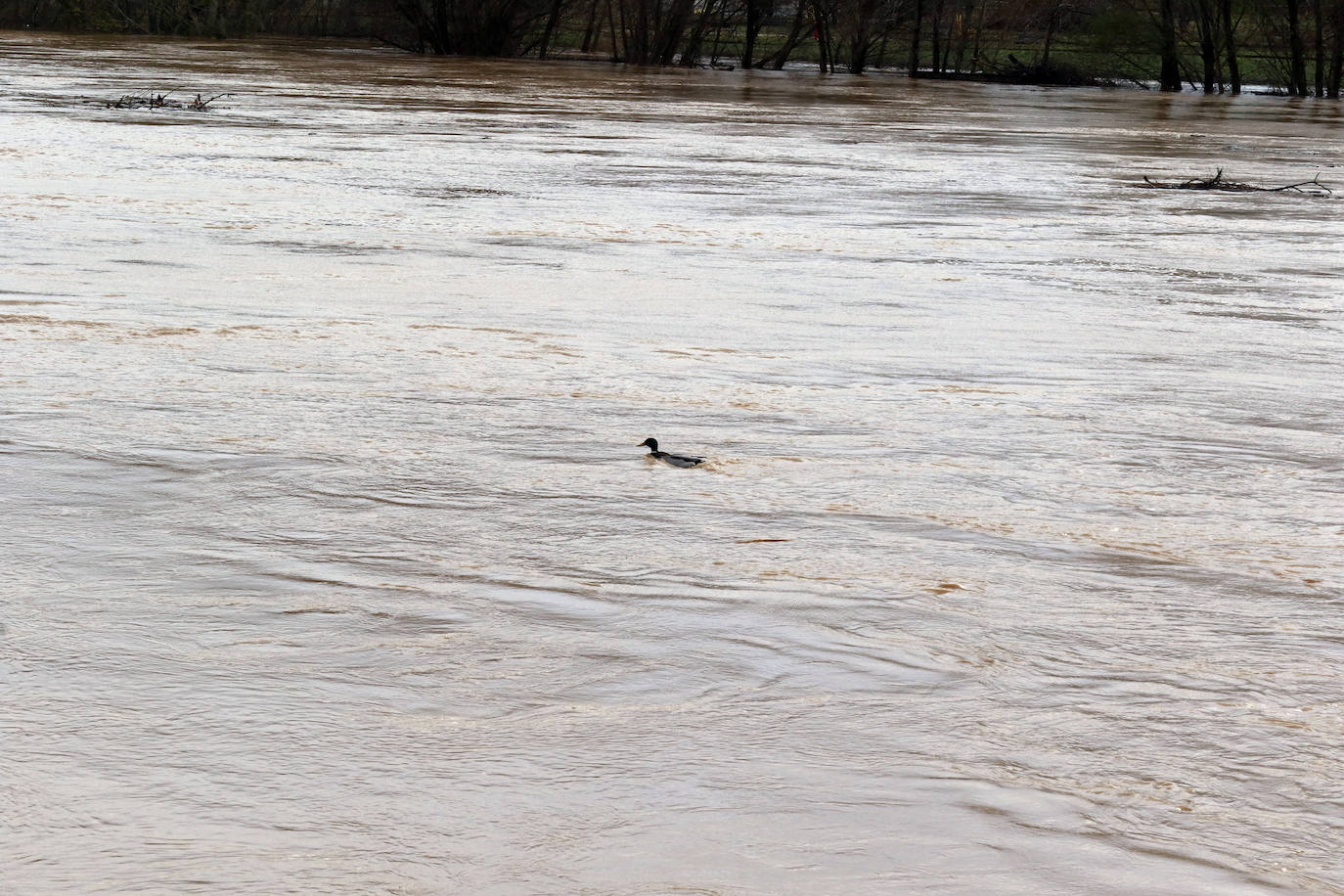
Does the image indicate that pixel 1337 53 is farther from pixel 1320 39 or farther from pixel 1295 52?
pixel 1320 39

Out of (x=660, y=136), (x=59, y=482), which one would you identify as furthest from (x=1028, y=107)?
(x=59, y=482)

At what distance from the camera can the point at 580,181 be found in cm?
1194

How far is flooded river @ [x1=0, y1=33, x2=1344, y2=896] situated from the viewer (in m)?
2.57

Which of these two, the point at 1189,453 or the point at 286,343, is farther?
the point at 286,343

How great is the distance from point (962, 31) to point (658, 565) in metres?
39.5

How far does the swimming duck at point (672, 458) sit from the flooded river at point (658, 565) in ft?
0.12

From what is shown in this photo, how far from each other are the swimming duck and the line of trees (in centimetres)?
3281

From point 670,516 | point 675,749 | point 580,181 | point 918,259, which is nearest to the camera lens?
point 675,749

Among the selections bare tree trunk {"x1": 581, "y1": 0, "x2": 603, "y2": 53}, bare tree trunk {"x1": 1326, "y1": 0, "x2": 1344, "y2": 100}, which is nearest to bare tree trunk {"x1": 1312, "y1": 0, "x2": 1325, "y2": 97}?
bare tree trunk {"x1": 1326, "y1": 0, "x2": 1344, "y2": 100}

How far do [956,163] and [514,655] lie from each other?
12345mm

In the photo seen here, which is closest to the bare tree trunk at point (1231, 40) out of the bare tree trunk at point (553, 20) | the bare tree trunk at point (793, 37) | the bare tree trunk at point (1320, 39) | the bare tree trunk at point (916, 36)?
the bare tree trunk at point (1320, 39)

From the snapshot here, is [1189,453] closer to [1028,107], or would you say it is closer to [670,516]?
[670,516]

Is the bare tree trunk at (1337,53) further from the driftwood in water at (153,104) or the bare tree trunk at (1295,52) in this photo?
the driftwood in water at (153,104)

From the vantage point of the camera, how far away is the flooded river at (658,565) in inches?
101
